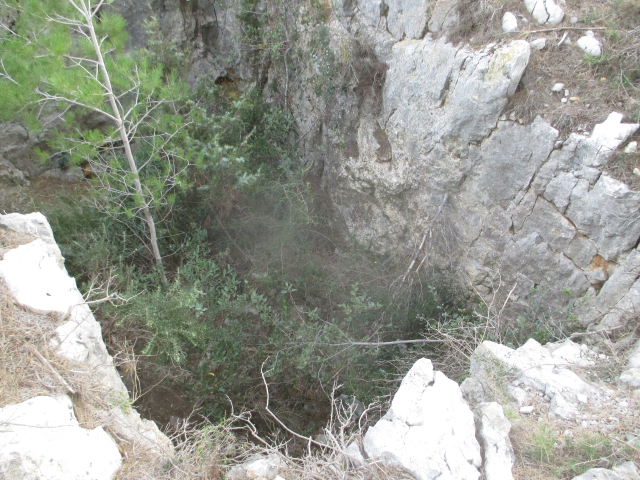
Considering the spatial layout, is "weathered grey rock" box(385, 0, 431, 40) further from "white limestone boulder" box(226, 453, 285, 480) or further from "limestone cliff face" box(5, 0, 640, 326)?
"white limestone boulder" box(226, 453, 285, 480)

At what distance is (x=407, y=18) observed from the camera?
143 inches

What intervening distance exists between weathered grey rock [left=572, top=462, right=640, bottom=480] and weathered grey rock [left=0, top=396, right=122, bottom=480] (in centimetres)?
227

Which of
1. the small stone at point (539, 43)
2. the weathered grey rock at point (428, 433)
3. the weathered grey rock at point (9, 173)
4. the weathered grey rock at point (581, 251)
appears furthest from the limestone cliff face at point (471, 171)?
the weathered grey rock at point (9, 173)

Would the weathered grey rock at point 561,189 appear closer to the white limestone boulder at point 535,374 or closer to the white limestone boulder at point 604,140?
the white limestone boulder at point 604,140

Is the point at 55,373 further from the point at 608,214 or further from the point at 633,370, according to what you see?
the point at 608,214

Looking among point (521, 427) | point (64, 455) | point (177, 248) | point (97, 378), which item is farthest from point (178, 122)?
point (521, 427)

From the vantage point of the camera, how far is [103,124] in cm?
525

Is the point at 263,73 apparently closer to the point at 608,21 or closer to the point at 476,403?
the point at 608,21

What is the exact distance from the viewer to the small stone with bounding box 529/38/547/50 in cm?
299

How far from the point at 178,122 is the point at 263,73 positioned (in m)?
1.90

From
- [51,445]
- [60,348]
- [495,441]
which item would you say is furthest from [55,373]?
[495,441]

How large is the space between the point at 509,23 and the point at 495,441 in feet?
9.44

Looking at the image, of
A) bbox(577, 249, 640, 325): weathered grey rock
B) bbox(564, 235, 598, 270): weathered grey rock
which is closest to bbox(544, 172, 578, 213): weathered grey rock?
bbox(564, 235, 598, 270): weathered grey rock

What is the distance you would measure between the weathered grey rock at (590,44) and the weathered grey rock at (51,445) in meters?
3.94
